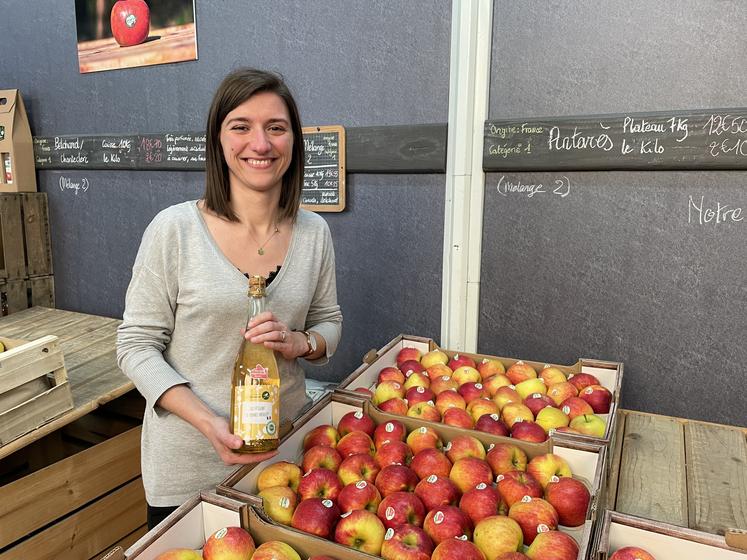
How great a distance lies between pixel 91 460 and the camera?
6.26 feet

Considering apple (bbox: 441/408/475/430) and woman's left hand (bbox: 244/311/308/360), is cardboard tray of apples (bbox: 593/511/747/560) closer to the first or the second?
apple (bbox: 441/408/475/430)

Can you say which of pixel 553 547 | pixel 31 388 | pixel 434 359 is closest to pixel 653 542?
pixel 553 547

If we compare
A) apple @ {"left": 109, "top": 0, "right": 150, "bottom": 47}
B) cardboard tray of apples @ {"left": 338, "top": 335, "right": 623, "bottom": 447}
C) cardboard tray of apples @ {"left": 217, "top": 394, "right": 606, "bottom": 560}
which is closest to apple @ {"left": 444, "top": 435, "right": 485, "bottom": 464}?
cardboard tray of apples @ {"left": 217, "top": 394, "right": 606, "bottom": 560}

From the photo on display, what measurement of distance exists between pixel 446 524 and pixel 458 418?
44 cm

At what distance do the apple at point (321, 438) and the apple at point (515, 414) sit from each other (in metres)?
0.44

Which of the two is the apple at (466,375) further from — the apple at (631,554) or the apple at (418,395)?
the apple at (631,554)

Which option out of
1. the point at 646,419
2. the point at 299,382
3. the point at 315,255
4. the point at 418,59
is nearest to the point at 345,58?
the point at 418,59

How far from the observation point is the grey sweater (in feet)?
3.80

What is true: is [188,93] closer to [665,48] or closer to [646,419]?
[665,48]

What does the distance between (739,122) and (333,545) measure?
1.85 metres

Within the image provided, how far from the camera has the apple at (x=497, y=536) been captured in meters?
0.91

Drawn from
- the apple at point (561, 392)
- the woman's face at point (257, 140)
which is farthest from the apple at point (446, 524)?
the woman's face at point (257, 140)

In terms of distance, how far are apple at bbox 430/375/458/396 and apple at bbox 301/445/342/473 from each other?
47cm

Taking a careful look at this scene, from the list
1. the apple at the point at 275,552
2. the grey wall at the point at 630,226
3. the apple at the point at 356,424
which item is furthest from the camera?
the grey wall at the point at 630,226
